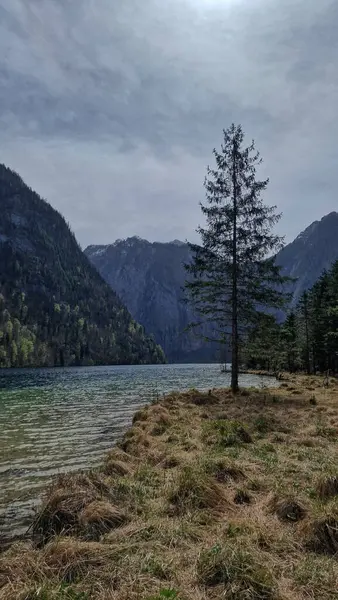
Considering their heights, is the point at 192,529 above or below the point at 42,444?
above

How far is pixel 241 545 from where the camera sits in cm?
459

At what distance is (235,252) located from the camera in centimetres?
2491

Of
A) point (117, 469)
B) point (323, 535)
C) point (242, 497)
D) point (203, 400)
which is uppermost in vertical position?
point (323, 535)

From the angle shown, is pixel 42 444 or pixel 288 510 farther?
pixel 42 444

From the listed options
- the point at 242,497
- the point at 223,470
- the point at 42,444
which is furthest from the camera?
the point at 42,444

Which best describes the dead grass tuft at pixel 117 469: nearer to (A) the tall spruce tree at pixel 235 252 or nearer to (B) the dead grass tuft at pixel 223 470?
(B) the dead grass tuft at pixel 223 470

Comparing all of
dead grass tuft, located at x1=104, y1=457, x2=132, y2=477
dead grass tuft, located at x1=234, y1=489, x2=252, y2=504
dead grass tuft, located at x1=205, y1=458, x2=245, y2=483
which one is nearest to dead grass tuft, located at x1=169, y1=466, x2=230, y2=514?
dead grass tuft, located at x1=234, y1=489, x2=252, y2=504

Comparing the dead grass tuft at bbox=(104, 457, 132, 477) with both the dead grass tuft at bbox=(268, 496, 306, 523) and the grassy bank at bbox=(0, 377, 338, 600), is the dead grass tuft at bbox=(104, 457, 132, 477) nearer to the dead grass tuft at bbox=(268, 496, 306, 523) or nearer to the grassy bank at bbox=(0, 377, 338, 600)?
the grassy bank at bbox=(0, 377, 338, 600)

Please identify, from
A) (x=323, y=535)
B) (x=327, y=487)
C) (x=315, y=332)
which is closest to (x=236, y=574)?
(x=323, y=535)

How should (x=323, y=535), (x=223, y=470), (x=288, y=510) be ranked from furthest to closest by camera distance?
(x=223, y=470) < (x=288, y=510) < (x=323, y=535)

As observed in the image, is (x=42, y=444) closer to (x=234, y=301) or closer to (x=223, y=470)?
(x=223, y=470)

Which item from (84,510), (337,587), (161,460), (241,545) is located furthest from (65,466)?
(337,587)

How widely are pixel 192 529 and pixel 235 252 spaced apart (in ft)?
69.0

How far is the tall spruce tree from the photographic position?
24.3 meters
